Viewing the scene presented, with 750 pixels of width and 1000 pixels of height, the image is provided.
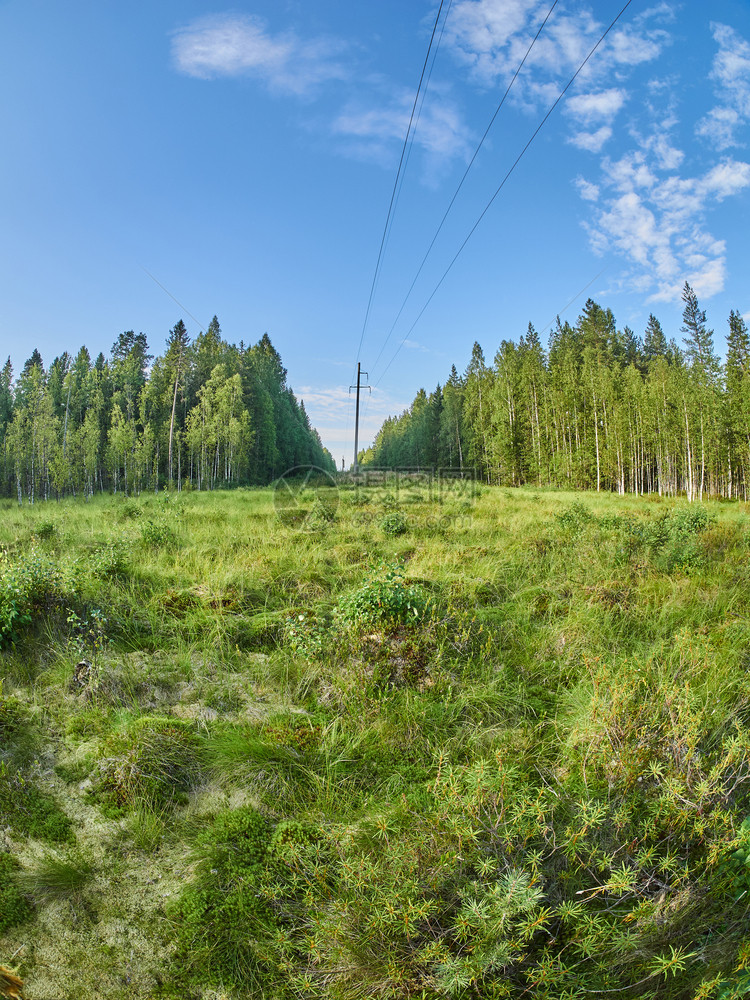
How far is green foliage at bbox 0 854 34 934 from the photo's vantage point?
2635 mm

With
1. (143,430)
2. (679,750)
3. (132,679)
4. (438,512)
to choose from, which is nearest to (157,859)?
(132,679)

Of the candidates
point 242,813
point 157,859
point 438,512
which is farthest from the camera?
point 438,512

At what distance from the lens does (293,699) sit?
178 inches

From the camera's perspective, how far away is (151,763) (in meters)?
3.62

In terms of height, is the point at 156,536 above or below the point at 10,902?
above

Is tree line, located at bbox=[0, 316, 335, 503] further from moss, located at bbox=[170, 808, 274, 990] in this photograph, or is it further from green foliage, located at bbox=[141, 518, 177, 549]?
moss, located at bbox=[170, 808, 274, 990]

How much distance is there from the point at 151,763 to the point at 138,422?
150 feet

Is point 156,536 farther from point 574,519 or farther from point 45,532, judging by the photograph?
point 574,519

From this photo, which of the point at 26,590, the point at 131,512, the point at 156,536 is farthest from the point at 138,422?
the point at 26,590

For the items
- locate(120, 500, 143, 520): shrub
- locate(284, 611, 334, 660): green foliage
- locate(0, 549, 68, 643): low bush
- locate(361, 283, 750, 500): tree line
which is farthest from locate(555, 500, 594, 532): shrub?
locate(361, 283, 750, 500): tree line

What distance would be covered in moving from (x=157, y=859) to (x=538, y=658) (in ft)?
12.7

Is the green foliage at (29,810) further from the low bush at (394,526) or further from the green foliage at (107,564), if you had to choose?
the low bush at (394,526)

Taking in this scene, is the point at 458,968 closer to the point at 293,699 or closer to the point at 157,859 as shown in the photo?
the point at 157,859

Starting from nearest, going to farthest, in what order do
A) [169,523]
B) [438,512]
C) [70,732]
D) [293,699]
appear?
[70,732] → [293,699] → [169,523] → [438,512]
